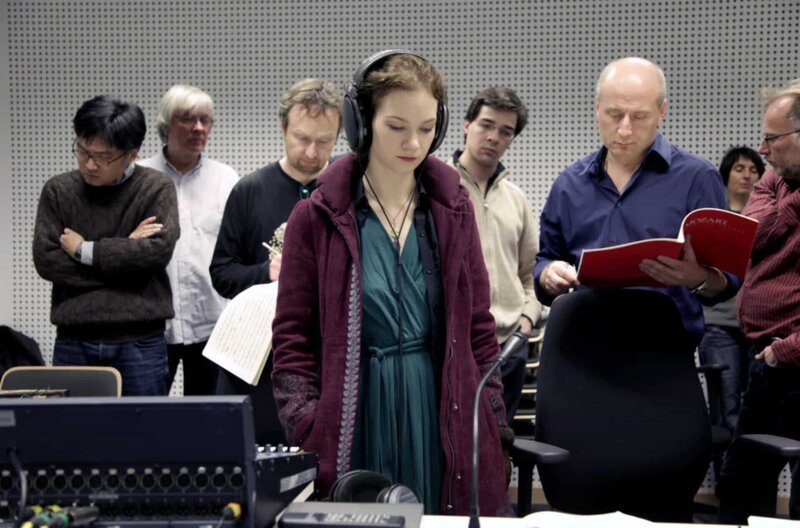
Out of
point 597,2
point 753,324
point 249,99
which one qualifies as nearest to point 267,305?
point 753,324

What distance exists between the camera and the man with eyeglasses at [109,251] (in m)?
3.12

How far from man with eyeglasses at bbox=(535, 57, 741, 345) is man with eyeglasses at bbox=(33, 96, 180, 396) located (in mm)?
1519

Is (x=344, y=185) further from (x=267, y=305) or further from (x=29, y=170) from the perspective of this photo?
(x=29, y=170)

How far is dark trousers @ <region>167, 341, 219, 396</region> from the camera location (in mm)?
3715

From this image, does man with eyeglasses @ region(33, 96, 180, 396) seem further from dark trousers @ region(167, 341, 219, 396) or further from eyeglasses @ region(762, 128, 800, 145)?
eyeglasses @ region(762, 128, 800, 145)

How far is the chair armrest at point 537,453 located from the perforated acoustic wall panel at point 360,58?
287cm

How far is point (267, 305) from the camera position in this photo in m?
2.14

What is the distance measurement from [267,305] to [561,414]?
2.69 feet

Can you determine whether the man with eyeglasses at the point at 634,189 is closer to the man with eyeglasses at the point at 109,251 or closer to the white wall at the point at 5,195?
the man with eyeglasses at the point at 109,251

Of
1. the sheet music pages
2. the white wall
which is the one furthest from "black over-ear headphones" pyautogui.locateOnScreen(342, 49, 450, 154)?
the white wall

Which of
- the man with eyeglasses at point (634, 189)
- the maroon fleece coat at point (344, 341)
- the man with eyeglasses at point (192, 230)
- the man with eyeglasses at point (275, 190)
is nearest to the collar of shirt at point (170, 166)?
the man with eyeglasses at point (192, 230)

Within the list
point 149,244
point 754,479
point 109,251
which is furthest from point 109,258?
point 754,479

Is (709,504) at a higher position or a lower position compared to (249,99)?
lower

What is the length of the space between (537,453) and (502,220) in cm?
176
